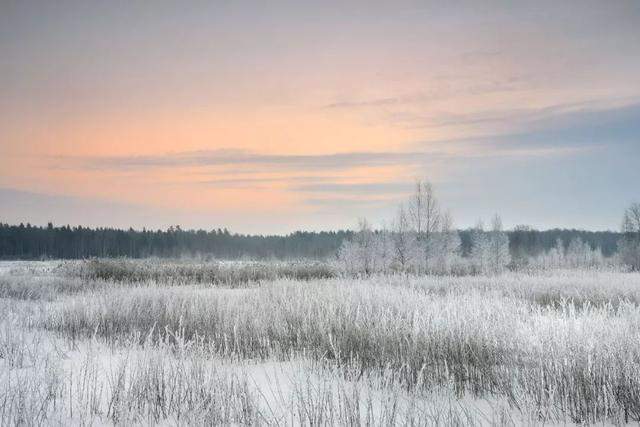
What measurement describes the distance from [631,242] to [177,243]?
95447 mm

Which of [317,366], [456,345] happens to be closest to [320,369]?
[317,366]

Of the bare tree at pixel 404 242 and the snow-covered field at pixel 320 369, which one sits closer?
the snow-covered field at pixel 320 369

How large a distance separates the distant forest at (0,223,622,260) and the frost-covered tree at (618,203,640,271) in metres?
21.0

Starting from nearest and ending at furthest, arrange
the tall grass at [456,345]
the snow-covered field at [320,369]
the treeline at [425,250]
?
the snow-covered field at [320,369] < the tall grass at [456,345] < the treeline at [425,250]

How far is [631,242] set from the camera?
5238cm

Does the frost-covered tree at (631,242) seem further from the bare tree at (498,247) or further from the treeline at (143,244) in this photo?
the treeline at (143,244)

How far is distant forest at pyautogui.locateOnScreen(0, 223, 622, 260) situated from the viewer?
9800cm

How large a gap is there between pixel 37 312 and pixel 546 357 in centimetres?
1188

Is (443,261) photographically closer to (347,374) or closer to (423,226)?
(423,226)

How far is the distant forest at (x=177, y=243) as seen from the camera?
98000 millimetres

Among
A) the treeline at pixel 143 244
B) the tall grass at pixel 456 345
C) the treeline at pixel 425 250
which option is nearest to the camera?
the tall grass at pixel 456 345

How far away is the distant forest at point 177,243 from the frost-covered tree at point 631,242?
2099 centimetres

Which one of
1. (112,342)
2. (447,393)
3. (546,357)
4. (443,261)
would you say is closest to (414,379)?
(447,393)

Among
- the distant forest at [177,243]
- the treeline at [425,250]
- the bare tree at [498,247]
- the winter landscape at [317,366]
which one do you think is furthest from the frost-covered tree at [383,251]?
the distant forest at [177,243]
